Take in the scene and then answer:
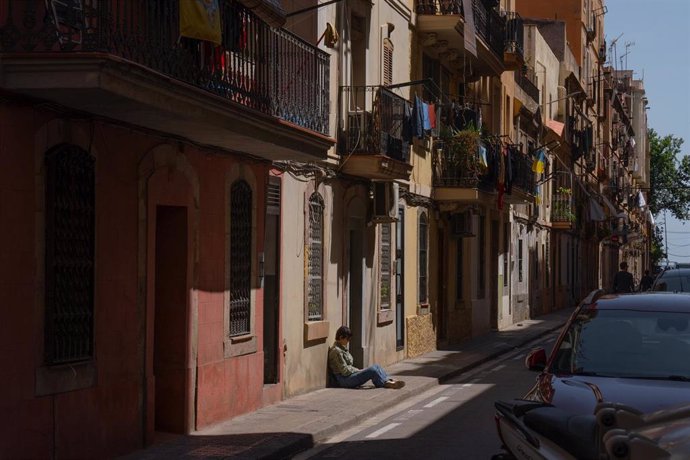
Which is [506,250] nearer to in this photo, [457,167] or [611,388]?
[457,167]

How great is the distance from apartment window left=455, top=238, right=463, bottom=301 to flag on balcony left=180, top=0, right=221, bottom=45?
19.3 meters

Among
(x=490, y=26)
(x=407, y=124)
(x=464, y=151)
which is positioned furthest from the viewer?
(x=490, y=26)

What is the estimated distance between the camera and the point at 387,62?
23797 millimetres

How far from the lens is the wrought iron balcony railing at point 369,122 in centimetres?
2077

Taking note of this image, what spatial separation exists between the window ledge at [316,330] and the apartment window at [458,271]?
1177cm

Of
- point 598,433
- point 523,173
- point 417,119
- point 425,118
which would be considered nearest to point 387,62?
point 425,118

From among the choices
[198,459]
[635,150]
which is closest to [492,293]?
[198,459]

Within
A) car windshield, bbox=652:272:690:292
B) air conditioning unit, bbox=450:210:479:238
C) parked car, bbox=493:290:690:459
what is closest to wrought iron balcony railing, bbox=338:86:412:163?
car windshield, bbox=652:272:690:292

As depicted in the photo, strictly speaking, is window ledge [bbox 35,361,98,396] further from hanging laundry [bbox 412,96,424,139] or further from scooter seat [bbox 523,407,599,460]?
hanging laundry [bbox 412,96,424,139]

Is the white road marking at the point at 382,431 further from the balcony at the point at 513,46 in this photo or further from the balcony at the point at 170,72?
the balcony at the point at 513,46

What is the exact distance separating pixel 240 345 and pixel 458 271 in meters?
16.2

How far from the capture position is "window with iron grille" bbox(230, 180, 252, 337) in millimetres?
16031

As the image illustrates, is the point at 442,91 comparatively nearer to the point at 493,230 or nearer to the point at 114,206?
the point at 493,230

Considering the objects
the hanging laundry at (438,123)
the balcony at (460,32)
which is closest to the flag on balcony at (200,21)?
the hanging laundry at (438,123)
